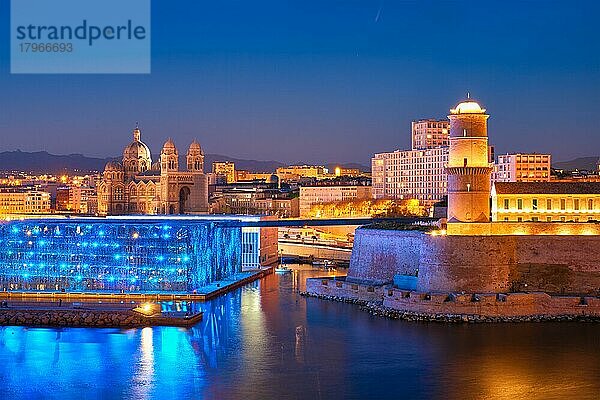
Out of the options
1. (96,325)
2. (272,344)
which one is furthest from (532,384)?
(96,325)

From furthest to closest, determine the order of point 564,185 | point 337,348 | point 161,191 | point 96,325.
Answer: point 161,191 < point 564,185 < point 96,325 < point 337,348

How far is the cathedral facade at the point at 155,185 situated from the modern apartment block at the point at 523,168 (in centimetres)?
1998

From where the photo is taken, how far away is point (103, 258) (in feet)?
109

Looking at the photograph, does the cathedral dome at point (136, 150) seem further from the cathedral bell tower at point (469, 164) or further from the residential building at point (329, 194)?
the cathedral bell tower at point (469, 164)

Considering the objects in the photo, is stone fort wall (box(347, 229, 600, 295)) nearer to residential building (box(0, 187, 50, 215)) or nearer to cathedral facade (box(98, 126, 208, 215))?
cathedral facade (box(98, 126, 208, 215))

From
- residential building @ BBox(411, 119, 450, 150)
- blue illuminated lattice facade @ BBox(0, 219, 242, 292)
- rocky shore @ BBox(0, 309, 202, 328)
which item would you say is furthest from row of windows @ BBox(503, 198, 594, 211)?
residential building @ BBox(411, 119, 450, 150)

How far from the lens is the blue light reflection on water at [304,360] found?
20.5 metres

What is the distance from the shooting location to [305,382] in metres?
21.1

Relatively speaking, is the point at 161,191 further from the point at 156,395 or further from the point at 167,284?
the point at 156,395

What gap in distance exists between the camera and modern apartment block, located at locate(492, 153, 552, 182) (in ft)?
195

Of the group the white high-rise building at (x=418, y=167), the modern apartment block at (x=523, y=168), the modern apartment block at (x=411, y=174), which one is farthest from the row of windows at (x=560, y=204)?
the white high-rise building at (x=418, y=167)

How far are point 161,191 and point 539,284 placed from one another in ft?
149

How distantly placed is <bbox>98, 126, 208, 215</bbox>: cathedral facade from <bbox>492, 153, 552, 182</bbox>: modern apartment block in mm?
19983

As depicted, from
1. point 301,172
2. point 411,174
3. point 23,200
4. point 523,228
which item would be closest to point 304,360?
point 523,228
